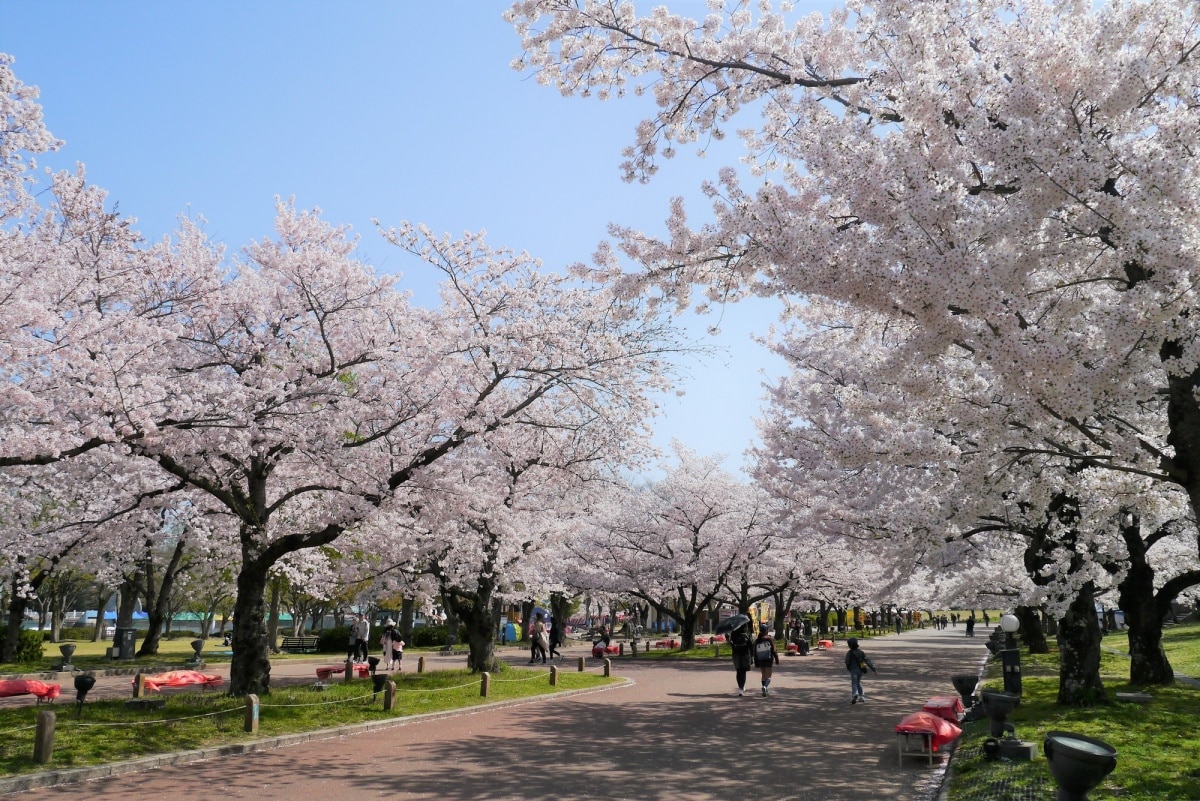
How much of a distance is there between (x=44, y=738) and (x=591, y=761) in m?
6.56

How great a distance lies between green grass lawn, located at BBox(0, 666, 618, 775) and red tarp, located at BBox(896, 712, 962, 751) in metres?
8.46

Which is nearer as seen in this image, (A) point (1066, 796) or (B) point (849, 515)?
(A) point (1066, 796)

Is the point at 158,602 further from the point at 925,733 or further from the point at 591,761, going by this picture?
the point at 925,733

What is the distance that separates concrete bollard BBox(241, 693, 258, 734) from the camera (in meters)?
12.1

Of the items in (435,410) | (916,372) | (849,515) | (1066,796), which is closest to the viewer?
(1066,796)

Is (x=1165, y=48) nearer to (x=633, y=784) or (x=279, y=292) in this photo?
(x=633, y=784)

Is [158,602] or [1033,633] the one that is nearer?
[158,602]

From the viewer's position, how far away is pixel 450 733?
43.0 feet

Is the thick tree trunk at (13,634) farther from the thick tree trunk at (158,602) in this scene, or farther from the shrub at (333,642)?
the shrub at (333,642)

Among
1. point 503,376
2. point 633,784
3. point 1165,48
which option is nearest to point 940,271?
point 1165,48

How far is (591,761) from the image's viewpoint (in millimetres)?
10766

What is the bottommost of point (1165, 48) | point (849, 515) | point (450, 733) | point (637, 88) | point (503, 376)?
point (450, 733)

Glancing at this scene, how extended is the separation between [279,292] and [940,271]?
12594 millimetres

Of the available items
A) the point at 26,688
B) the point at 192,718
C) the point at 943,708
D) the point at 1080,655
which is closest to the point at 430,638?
the point at 26,688
